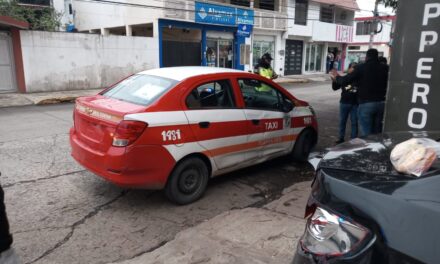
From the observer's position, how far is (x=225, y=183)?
205 inches

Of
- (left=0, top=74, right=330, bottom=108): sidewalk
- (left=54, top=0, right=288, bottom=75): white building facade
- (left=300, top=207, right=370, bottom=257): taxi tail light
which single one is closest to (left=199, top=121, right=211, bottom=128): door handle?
(left=300, top=207, right=370, bottom=257): taxi tail light

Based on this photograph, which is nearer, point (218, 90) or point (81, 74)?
point (218, 90)

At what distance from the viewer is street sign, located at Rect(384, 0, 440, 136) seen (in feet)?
13.6

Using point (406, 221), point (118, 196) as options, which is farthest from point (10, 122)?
point (406, 221)

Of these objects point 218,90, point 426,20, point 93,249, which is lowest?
point 93,249

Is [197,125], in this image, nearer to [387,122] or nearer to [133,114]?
[133,114]

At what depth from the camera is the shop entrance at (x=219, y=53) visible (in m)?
23.4

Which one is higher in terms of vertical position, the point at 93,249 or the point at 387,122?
the point at 387,122

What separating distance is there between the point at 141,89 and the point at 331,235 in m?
3.37

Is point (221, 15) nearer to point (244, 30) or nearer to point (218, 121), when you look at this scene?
point (244, 30)

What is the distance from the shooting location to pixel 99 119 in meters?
4.12

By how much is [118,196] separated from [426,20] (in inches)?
166

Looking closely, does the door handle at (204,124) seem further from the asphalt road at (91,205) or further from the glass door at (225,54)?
the glass door at (225,54)

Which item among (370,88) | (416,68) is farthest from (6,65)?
(416,68)
